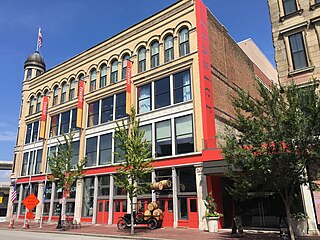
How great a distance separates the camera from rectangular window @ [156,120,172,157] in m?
23.5

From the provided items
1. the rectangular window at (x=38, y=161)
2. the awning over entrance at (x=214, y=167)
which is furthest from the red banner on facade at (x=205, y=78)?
the rectangular window at (x=38, y=161)

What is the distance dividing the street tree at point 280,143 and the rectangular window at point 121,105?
16868 mm

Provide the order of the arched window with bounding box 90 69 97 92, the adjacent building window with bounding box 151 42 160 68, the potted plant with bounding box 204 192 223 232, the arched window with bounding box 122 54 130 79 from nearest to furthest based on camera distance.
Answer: the potted plant with bounding box 204 192 223 232
the adjacent building window with bounding box 151 42 160 68
the arched window with bounding box 122 54 130 79
the arched window with bounding box 90 69 97 92

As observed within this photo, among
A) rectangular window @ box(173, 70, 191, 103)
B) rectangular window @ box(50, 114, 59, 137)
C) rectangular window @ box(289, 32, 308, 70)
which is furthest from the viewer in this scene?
rectangular window @ box(50, 114, 59, 137)

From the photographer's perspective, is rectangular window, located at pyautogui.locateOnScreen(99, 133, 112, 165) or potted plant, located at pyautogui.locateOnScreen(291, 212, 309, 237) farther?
rectangular window, located at pyautogui.locateOnScreen(99, 133, 112, 165)

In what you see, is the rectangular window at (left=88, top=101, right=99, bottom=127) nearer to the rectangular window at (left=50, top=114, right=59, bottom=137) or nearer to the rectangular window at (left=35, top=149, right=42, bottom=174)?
the rectangular window at (left=50, top=114, right=59, bottom=137)

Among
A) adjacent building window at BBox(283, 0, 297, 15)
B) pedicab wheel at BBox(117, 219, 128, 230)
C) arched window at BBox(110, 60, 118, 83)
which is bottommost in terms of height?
pedicab wheel at BBox(117, 219, 128, 230)

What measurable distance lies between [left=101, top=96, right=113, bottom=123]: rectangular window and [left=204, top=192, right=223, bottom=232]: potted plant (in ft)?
47.9

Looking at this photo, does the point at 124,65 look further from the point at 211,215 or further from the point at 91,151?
the point at 211,215

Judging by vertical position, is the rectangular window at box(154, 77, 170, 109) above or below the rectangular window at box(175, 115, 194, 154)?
above

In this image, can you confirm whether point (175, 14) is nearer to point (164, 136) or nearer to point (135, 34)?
point (135, 34)

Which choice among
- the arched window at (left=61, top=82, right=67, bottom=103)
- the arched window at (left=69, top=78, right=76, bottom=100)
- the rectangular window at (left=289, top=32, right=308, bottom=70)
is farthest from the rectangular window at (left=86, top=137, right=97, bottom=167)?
the rectangular window at (left=289, top=32, right=308, bottom=70)

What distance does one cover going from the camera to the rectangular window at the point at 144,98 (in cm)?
2627

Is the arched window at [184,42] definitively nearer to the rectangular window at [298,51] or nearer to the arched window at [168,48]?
the arched window at [168,48]
